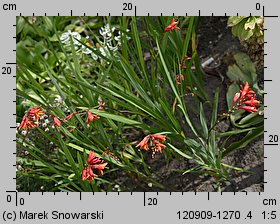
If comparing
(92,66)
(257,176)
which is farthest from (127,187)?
(92,66)

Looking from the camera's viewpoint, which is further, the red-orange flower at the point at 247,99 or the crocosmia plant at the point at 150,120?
the crocosmia plant at the point at 150,120

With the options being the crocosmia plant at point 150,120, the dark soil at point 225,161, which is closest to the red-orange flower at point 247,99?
the crocosmia plant at point 150,120

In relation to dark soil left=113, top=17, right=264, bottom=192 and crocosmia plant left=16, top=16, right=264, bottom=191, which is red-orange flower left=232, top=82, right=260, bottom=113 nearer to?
crocosmia plant left=16, top=16, right=264, bottom=191

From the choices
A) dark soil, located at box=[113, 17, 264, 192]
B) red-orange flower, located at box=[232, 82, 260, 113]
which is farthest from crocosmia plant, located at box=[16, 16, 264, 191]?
red-orange flower, located at box=[232, 82, 260, 113]

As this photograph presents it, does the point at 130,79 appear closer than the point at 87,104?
Yes

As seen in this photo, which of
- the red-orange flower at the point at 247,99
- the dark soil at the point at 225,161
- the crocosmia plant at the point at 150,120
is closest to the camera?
the red-orange flower at the point at 247,99

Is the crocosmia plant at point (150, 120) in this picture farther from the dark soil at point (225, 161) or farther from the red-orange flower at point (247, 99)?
the red-orange flower at point (247, 99)

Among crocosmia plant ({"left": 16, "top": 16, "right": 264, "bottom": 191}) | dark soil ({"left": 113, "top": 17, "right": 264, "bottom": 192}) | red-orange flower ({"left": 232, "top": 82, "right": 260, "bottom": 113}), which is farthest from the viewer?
dark soil ({"left": 113, "top": 17, "right": 264, "bottom": 192})

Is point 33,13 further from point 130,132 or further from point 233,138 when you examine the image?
Result: point 233,138
